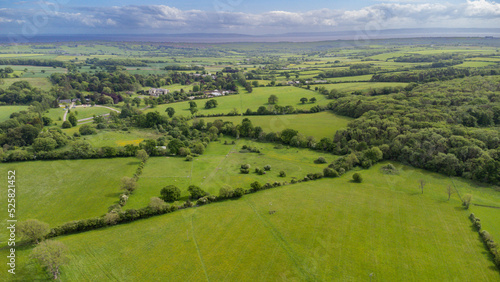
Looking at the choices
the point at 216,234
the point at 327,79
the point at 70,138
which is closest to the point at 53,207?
the point at 216,234

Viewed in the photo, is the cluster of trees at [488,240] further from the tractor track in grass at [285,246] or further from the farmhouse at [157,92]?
the farmhouse at [157,92]

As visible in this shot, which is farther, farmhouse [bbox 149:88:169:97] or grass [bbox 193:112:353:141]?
farmhouse [bbox 149:88:169:97]

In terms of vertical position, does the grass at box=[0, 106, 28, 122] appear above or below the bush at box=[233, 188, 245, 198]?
above

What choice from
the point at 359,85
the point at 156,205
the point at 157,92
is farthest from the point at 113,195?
the point at 359,85

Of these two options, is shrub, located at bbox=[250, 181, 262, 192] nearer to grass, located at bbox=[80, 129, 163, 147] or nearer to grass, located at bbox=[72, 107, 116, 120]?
grass, located at bbox=[80, 129, 163, 147]

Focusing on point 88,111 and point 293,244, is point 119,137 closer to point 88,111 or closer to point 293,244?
point 88,111

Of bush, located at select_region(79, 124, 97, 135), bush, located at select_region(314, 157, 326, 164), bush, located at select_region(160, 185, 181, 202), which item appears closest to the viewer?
bush, located at select_region(160, 185, 181, 202)

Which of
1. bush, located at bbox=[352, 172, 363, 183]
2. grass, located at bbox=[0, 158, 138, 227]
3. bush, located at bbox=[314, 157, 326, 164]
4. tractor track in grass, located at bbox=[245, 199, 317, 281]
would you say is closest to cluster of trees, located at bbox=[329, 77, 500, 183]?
bush, located at bbox=[314, 157, 326, 164]

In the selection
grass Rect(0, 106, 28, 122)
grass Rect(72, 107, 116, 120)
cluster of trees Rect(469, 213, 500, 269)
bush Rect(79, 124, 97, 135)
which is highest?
grass Rect(0, 106, 28, 122)
